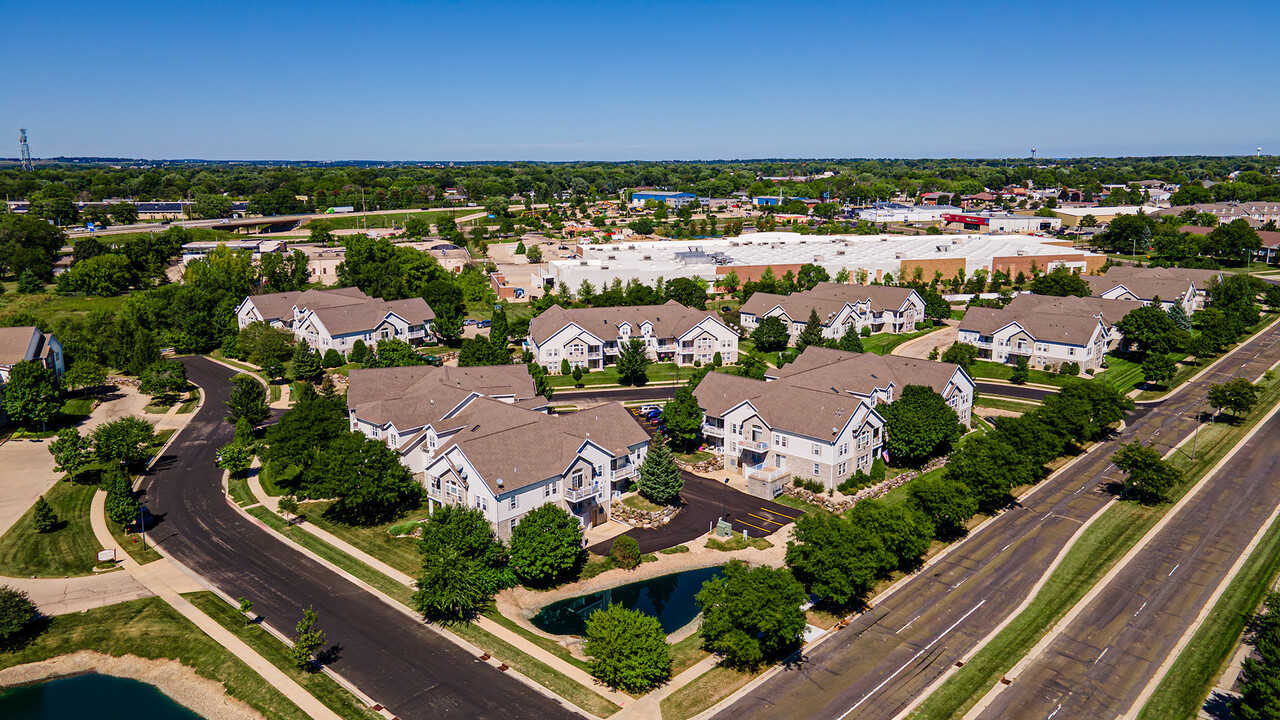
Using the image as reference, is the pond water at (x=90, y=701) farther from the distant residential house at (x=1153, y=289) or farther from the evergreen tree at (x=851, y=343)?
the distant residential house at (x=1153, y=289)

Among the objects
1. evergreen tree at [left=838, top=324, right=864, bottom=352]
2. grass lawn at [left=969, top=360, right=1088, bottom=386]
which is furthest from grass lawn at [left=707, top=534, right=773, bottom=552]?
grass lawn at [left=969, top=360, right=1088, bottom=386]

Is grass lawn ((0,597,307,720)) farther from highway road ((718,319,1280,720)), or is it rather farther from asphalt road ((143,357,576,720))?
highway road ((718,319,1280,720))

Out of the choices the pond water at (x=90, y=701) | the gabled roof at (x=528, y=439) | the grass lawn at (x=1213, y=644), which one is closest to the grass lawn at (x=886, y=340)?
the gabled roof at (x=528, y=439)

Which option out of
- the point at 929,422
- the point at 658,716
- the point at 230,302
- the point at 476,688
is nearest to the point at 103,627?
the point at 476,688

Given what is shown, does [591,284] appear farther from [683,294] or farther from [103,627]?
[103,627]

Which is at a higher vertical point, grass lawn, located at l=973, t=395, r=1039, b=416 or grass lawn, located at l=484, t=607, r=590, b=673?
grass lawn, located at l=973, t=395, r=1039, b=416
